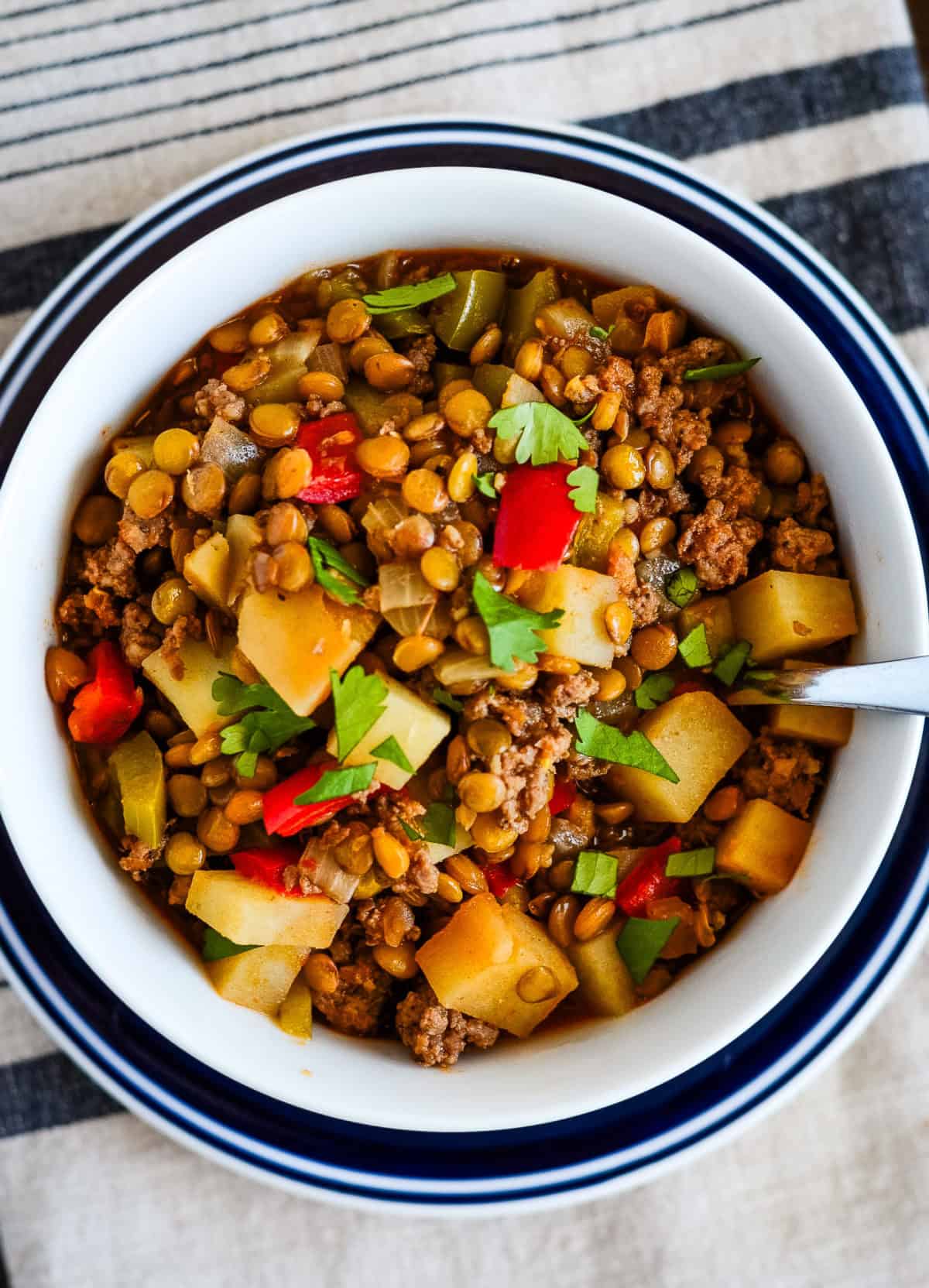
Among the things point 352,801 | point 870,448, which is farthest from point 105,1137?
point 870,448

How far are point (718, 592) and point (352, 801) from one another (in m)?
1.31

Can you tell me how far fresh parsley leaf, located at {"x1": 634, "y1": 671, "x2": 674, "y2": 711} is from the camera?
3.42 metres

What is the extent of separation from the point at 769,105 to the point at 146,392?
102 inches

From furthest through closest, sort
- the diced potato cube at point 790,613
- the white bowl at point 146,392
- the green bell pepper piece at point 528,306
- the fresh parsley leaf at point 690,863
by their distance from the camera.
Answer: the green bell pepper piece at point 528,306 < the fresh parsley leaf at point 690,863 < the diced potato cube at point 790,613 < the white bowl at point 146,392

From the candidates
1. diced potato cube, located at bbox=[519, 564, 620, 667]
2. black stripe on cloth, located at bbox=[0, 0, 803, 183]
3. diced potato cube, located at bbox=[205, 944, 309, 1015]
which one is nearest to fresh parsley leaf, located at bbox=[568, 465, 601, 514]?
diced potato cube, located at bbox=[519, 564, 620, 667]

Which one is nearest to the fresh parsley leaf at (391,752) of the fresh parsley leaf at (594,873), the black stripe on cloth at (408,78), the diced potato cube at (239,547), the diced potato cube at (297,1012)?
the diced potato cube at (239,547)

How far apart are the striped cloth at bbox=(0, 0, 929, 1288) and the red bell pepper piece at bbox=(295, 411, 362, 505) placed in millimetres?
1569

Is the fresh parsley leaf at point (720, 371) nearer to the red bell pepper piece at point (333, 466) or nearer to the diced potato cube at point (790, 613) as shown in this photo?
the diced potato cube at point (790, 613)

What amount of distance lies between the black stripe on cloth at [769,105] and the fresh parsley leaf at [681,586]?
73.0 inches

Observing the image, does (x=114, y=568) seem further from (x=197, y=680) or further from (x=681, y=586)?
(x=681, y=586)

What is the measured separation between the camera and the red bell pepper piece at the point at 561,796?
3422 millimetres

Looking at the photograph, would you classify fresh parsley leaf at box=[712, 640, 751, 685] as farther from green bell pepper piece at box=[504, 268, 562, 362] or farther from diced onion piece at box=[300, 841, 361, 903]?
diced onion piece at box=[300, 841, 361, 903]

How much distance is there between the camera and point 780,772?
3.42 metres

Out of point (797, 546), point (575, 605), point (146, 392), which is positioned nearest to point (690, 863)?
point (575, 605)
